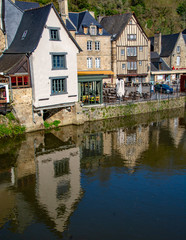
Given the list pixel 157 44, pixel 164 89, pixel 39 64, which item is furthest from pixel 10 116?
pixel 157 44

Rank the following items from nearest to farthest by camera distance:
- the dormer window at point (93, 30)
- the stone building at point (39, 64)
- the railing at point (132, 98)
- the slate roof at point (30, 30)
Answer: the stone building at point (39, 64), the slate roof at point (30, 30), the railing at point (132, 98), the dormer window at point (93, 30)

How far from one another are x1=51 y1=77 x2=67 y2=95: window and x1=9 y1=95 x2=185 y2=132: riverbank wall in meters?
1.90

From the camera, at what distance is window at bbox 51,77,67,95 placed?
2275 centimetres

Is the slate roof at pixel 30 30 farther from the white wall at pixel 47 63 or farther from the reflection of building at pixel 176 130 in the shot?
the reflection of building at pixel 176 130

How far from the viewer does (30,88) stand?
853 inches

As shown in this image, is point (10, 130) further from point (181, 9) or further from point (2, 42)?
point (181, 9)

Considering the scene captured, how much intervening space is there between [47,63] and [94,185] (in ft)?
39.5

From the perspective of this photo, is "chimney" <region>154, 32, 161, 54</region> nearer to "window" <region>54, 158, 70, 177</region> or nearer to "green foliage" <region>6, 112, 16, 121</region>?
"green foliage" <region>6, 112, 16, 121</region>

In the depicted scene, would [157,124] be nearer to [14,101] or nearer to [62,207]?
[14,101]

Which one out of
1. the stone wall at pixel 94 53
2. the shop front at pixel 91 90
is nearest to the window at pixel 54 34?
the shop front at pixel 91 90

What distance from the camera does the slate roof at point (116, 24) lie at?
38.6m

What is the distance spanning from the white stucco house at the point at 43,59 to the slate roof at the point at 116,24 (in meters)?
17.2

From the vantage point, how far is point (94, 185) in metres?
13.8

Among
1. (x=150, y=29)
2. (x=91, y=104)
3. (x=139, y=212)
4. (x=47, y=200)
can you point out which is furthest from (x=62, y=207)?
(x=150, y=29)
